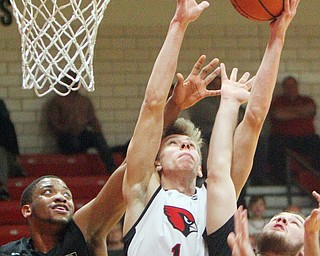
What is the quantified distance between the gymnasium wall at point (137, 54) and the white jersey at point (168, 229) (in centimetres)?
416

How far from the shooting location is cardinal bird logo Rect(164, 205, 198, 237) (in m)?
3.26

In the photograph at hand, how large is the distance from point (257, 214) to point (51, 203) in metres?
3.37

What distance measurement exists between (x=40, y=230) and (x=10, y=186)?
130 inches

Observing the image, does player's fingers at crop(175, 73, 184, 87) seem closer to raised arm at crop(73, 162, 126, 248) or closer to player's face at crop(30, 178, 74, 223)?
raised arm at crop(73, 162, 126, 248)

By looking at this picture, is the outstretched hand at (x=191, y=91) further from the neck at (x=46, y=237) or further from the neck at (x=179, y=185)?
the neck at (x=46, y=237)

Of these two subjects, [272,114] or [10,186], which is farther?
[272,114]

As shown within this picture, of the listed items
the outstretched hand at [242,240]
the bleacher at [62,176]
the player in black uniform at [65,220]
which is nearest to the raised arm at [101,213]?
the player in black uniform at [65,220]

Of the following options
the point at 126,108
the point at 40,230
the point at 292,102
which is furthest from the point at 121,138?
the point at 40,230

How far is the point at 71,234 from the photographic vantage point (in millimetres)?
3705

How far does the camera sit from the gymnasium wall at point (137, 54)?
7.43m

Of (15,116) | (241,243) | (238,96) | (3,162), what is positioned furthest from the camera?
(15,116)

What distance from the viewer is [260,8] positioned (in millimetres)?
3338

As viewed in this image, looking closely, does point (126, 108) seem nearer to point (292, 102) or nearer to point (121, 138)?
point (121, 138)

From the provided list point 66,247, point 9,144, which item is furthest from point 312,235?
point 9,144
